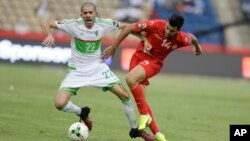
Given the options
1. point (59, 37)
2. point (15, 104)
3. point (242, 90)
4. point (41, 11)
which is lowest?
point (15, 104)

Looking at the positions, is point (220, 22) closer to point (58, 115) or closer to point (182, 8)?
point (182, 8)

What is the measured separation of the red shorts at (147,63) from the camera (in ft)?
37.2

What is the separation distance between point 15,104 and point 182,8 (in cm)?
1593

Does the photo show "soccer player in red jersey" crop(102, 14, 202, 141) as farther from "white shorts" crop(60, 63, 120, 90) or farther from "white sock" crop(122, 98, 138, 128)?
"white shorts" crop(60, 63, 120, 90)

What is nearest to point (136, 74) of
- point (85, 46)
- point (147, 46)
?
point (147, 46)

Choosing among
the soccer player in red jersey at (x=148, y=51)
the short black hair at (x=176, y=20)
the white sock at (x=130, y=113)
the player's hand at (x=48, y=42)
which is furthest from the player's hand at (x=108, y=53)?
the short black hair at (x=176, y=20)

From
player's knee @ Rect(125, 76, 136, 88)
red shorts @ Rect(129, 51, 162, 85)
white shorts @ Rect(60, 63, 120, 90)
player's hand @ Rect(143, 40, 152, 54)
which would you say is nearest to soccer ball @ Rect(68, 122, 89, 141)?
white shorts @ Rect(60, 63, 120, 90)

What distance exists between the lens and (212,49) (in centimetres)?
2783

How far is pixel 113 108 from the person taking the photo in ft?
52.7

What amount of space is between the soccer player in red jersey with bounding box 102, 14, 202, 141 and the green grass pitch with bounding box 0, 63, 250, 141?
67cm

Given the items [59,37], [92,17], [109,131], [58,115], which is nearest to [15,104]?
[58,115]

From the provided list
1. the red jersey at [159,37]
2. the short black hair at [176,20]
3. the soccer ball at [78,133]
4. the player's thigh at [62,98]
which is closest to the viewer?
the soccer ball at [78,133]

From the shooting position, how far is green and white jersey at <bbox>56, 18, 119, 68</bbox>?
11219 mm

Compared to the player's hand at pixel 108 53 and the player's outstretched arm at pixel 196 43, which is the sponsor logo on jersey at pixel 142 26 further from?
the player's outstretched arm at pixel 196 43
